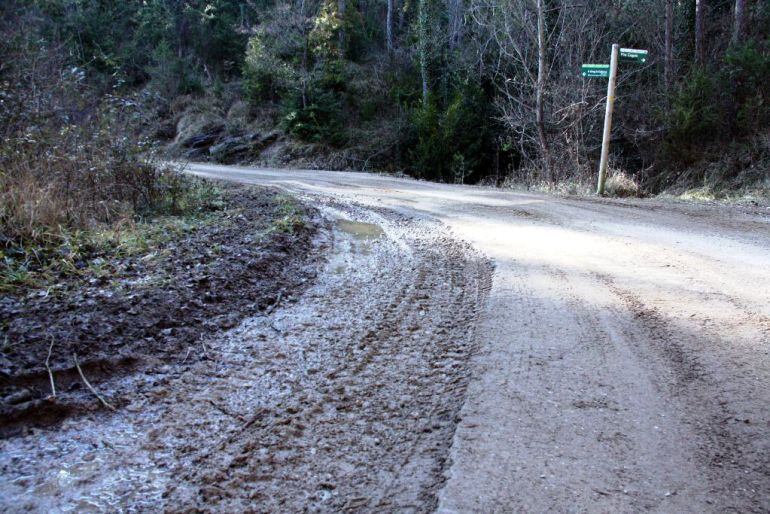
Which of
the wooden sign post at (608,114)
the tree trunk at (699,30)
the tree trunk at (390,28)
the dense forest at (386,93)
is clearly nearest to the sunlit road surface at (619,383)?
the dense forest at (386,93)

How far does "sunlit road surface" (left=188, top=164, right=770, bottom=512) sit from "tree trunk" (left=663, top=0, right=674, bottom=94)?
13490 millimetres

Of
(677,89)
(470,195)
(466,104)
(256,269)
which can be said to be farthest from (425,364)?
(466,104)

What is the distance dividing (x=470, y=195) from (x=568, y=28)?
9.77m

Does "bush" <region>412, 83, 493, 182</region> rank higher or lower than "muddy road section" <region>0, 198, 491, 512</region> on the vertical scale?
higher

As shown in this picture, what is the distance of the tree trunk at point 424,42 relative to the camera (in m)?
22.3

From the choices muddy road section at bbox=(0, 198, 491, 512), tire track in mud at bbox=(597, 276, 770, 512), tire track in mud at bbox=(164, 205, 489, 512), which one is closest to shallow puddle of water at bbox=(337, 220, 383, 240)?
tire track in mud at bbox=(164, 205, 489, 512)

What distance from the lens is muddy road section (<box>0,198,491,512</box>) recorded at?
212cm

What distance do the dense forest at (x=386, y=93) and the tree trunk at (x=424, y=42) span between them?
159 millimetres

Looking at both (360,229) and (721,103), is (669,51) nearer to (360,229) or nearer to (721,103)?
(721,103)

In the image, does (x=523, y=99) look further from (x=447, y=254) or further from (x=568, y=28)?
(x=447, y=254)

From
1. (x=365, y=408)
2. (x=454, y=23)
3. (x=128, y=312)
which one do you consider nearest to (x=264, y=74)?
(x=454, y=23)

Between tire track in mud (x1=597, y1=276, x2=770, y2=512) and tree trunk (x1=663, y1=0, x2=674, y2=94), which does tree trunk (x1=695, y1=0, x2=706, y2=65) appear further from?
tire track in mud (x1=597, y1=276, x2=770, y2=512)

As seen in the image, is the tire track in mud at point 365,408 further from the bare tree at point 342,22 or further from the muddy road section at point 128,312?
the bare tree at point 342,22

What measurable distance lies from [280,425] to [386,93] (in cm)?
2386
